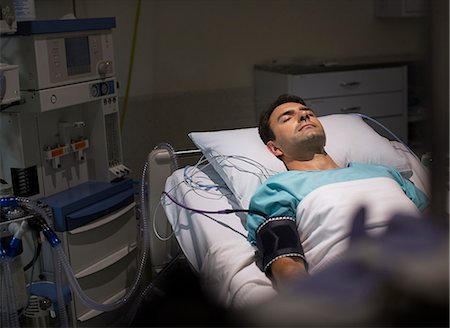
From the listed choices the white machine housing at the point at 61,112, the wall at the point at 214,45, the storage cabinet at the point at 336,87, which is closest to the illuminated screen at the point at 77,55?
the white machine housing at the point at 61,112

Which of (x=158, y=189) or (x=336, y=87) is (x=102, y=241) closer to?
(x=158, y=189)

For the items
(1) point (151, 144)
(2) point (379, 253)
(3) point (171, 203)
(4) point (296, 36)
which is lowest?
(3) point (171, 203)

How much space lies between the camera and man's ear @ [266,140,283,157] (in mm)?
1894

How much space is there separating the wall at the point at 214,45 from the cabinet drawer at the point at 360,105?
0.28 meters

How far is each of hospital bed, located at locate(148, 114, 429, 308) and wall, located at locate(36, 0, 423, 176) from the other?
0.65 ft

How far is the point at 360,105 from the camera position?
3227 mm

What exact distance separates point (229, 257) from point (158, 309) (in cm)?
98

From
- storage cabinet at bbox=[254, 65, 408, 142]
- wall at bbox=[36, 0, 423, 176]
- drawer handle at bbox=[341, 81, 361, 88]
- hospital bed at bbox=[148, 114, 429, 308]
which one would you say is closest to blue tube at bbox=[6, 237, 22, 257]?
hospital bed at bbox=[148, 114, 429, 308]

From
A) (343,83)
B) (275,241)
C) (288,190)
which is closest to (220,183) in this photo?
(288,190)

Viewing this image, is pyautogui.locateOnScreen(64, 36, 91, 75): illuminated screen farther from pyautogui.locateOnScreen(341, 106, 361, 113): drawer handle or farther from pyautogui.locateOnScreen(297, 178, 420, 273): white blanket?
pyautogui.locateOnScreen(341, 106, 361, 113): drawer handle

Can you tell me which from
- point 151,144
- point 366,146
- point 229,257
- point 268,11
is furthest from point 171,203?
point 268,11

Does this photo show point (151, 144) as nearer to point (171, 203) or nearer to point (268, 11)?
point (171, 203)

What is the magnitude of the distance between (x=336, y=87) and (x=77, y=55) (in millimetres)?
1465

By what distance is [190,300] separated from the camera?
0.58 m
